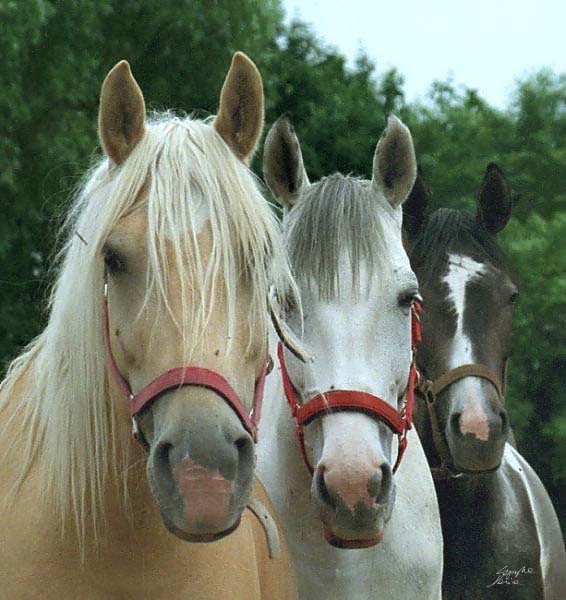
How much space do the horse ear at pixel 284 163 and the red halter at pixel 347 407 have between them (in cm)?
69

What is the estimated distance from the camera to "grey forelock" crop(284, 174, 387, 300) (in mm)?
4094

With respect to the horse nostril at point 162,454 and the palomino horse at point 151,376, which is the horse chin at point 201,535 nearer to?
the palomino horse at point 151,376

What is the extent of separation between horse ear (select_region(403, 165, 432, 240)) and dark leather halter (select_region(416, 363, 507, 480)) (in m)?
0.82

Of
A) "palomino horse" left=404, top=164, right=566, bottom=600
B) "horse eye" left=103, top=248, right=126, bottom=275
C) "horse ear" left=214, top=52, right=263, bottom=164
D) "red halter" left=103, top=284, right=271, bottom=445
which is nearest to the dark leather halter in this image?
"palomino horse" left=404, top=164, right=566, bottom=600

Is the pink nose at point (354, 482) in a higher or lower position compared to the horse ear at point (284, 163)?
lower

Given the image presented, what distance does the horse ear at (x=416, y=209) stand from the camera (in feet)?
18.8

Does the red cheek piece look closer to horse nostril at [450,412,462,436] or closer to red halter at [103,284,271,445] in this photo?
red halter at [103,284,271,445]

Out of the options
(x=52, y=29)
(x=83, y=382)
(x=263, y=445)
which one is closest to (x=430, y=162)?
(x=52, y=29)

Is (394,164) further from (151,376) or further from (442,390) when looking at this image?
(151,376)

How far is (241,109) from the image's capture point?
3438 mm

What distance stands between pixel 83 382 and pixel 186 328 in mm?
456

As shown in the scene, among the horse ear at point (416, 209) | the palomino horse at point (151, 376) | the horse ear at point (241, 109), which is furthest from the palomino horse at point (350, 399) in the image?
the horse ear at point (416, 209)

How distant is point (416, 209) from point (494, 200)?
0.38 meters

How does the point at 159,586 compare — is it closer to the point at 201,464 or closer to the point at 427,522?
the point at 201,464
